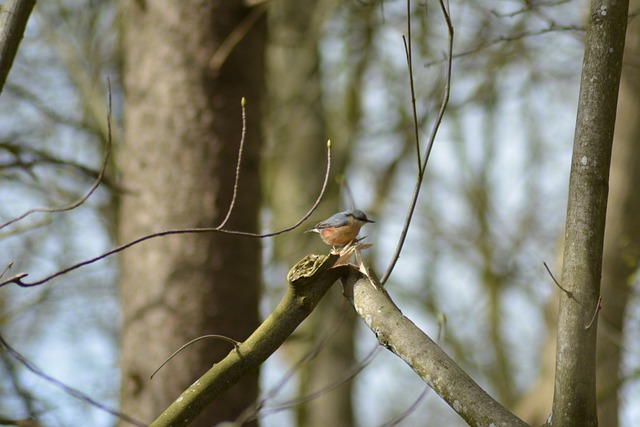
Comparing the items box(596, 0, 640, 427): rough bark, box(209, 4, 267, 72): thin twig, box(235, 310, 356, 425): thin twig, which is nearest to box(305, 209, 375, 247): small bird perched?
box(235, 310, 356, 425): thin twig

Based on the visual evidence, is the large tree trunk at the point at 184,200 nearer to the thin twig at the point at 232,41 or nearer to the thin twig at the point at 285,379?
the thin twig at the point at 232,41

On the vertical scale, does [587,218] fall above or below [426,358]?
above

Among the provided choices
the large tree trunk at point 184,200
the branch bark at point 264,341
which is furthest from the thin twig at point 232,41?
the branch bark at point 264,341

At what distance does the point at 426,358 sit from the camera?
177 cm

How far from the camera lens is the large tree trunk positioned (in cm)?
363

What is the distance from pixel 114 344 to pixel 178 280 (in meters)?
5.07

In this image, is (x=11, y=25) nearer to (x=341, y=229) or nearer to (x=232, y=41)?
(x=341, y=229)

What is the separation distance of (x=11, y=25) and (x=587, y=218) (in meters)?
1.67

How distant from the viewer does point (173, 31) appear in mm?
3885

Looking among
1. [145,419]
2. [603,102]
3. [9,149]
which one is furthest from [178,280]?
[603,102]

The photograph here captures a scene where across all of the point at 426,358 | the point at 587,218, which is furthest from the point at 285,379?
the point at 587,218

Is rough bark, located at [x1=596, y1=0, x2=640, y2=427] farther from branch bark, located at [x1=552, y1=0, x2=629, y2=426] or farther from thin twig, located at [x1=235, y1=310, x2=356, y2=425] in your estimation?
branch bark, located at [x1=552, y1=0, x2=629, y2=426]

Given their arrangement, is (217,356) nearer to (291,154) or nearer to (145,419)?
(145,419)

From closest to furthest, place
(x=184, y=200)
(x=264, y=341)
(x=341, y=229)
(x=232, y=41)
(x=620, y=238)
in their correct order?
(x=264, y=341) < (x=341, y=229) < (x=184, y=200) < (x=232, y=41) < (x=620, y=238)
